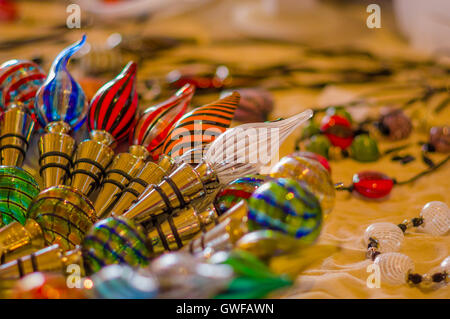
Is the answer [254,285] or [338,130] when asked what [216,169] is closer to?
[254,285]

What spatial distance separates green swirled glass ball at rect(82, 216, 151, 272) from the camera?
56cm

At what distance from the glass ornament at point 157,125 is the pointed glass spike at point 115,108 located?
2 cm

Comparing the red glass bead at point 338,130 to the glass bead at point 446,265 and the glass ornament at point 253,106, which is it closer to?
the glass ornament at point 253,106

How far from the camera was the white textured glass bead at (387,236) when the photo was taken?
85 cm

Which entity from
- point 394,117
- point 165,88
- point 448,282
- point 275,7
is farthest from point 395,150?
point 275,7

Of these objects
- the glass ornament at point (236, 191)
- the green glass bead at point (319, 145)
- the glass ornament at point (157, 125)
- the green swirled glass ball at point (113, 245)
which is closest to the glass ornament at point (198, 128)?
the glass ornament at point (157, 125)

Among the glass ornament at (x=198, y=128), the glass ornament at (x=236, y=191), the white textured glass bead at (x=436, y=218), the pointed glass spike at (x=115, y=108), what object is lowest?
the white textured glass bead at (x=436, y=218)

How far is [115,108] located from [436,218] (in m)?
0.62

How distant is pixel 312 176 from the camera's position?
638 millimetres

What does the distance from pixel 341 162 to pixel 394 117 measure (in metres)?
0.22

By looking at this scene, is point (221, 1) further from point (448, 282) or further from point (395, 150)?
point (448, 282)

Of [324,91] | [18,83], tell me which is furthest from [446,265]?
[324,91]

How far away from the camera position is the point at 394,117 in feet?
4.40

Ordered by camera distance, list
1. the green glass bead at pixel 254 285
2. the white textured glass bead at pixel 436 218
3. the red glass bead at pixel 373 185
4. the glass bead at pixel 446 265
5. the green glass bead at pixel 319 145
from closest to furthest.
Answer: the green glass bead at pixel 254 285 < the glass bead at pixel 446 265 < the white textured glass bead at pixel 436 218 < the red glass bead at pixel 373 185 < the green glass bead at pixel 319 145
